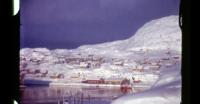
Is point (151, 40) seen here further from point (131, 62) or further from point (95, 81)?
point (95, 81)

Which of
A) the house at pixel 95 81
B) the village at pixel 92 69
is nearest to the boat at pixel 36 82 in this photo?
the village at pixel 92 69

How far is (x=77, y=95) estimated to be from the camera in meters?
1.88

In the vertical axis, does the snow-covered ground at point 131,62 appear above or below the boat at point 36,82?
above

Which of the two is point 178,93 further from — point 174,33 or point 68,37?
point 68,37

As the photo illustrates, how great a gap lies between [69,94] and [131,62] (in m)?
0.36

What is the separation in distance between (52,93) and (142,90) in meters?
0.46

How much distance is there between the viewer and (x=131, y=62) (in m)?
1.87

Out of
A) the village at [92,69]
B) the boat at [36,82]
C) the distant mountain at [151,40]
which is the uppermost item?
the distant mountain at [151,40]

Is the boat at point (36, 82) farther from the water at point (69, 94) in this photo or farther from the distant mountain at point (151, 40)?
the distant mountain at point (151, 40)

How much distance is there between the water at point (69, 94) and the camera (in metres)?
1.87

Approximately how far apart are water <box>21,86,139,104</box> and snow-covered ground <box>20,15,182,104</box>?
0.14 feet

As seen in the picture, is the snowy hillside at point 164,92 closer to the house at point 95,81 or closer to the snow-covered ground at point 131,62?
the snow-covered ground at point 131,62

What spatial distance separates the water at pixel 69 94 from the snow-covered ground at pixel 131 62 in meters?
0.04

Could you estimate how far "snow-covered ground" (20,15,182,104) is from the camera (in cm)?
184
